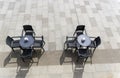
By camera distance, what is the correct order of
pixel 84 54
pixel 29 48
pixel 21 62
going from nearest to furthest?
pixel 29 48, pixel 84 54, pixel 21 62

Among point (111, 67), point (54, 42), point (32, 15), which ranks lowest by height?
point (111, 67)

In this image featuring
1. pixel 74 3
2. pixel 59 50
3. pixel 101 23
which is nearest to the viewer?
pixel 59 50

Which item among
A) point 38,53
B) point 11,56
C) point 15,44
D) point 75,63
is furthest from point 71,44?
point 11,56

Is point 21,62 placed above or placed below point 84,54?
below

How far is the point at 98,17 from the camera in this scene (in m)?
10.4

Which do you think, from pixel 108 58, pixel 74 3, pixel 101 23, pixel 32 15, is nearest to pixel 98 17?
pixel 101 23

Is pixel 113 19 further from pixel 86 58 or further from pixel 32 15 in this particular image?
pixel 32 15

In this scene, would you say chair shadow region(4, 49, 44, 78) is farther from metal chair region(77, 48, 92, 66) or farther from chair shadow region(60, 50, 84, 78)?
metal chair region(77, 48, 92, 66)

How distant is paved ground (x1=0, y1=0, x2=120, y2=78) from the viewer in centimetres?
783

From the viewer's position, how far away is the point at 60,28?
9.63 metres

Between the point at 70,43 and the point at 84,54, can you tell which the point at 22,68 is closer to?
the point at 70,43

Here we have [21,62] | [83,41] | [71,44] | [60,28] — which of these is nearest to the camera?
[83,41]

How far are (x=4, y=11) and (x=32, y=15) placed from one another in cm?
179

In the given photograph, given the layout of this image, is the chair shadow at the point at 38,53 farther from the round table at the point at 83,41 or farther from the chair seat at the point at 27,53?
the round table at the point at 83,41
